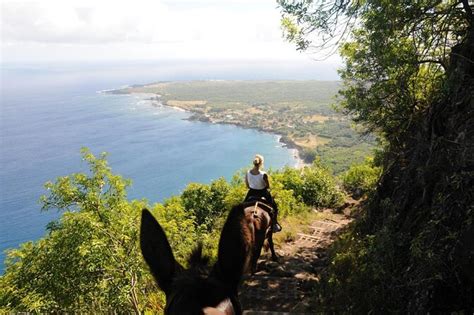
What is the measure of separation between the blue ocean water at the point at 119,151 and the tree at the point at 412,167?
A: 46976 mm

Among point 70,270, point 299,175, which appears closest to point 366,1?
point 70,270

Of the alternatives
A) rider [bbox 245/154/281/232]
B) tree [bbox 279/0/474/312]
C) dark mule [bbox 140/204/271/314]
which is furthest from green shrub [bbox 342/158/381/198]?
dark mule [bbox 140/204/271/314]

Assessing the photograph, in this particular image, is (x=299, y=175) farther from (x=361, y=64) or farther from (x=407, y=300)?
(x=407, y=300)

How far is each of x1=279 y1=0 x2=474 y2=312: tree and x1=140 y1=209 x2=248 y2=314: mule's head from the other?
320 centimetres

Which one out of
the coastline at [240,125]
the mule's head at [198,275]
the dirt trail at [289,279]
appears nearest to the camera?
the mule's head at [198,275]

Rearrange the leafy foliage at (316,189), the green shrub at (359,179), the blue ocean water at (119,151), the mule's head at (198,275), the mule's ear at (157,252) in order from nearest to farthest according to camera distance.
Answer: the mule's head at (198,275) → the mule's ear at (157,252) → the leafy foliage at (316,189) → the green shrub at (359,179) → the blue ocean water at (119,151)

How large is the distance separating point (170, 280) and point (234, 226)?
42cm

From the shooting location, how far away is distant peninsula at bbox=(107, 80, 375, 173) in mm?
86500

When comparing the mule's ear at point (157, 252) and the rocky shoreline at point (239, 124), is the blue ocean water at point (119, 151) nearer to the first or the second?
the rocky shoreline at point (239, 124)

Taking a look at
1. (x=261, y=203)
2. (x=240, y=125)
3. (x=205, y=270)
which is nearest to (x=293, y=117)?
(x=240, y=125)

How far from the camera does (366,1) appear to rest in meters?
7.23

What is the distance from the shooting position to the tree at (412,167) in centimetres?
390

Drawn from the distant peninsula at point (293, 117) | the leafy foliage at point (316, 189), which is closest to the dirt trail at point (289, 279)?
the leafy foliage at point (316, 189)

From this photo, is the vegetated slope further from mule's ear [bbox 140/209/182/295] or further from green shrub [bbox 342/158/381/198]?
green shrub [bbox 342/158/381/198]
